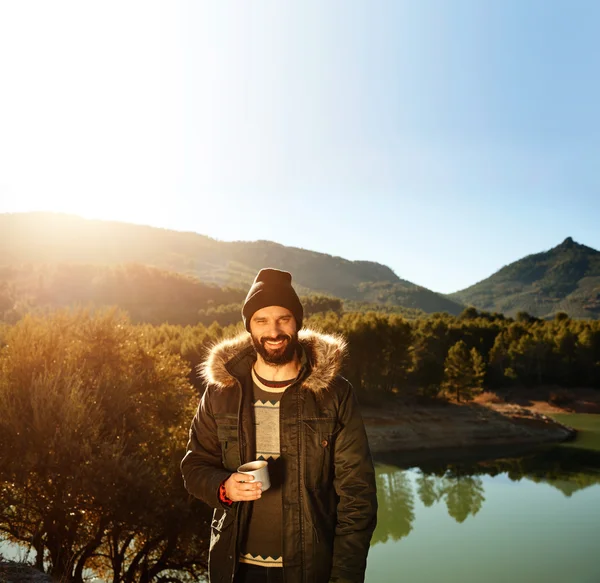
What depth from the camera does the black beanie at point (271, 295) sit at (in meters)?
2.91

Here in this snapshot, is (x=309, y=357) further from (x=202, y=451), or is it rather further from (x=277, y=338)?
(x=202, y=451)

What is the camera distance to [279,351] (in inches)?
110

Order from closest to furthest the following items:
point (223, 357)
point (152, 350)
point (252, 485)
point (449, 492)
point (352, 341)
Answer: point (252, 485)
point (223, 357)
point (152, 350)
point (449, 492)
point (352, 341)

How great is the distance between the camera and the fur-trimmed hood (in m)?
2.69

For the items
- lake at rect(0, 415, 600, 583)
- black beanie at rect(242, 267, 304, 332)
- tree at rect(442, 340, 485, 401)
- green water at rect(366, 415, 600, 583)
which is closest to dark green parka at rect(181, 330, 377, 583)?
black beanie at rect(242, 267, 304, 332)

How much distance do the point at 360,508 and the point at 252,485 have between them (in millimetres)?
525

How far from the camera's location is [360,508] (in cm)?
251

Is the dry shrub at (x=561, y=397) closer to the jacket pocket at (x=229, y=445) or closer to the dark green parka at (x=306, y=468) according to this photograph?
the dark green parka at (x=306, y=468)

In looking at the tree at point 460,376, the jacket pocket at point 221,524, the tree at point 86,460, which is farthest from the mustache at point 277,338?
the tree at point 460,376

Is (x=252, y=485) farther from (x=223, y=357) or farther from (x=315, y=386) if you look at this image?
(x=223, y=357)

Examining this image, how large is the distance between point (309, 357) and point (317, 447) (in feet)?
1.53

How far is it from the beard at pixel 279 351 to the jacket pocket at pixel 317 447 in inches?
14.0

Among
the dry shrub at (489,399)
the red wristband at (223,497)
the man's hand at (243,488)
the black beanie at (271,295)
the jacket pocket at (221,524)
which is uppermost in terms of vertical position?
the black beanie at (271,295)

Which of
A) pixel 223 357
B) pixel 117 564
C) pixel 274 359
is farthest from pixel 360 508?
pixel 117 564
